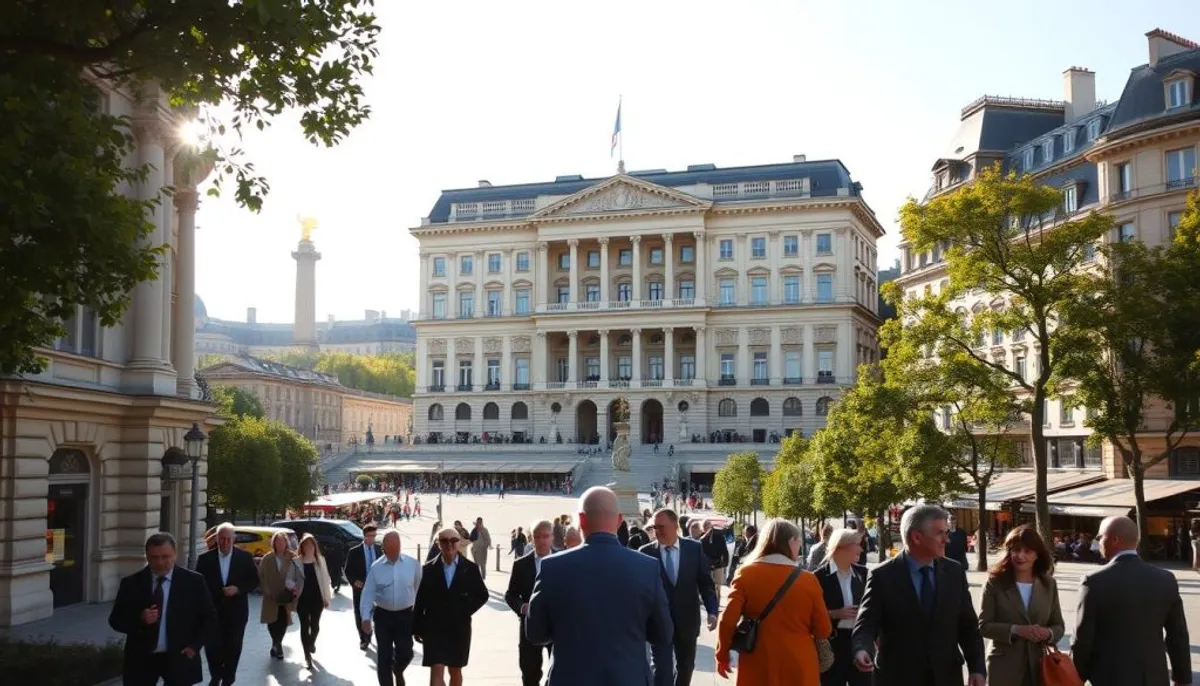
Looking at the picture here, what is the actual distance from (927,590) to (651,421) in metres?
91.9

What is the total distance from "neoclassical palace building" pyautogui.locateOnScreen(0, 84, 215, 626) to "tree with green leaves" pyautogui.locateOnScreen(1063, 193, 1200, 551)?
74.0 ft

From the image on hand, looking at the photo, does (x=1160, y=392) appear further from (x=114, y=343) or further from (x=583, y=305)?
(x=583, y=305)

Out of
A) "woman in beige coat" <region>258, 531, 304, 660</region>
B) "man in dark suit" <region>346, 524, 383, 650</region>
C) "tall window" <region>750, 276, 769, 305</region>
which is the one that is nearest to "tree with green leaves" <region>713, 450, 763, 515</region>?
"woman in beige coat" <region>258, 531, 304, 660</region>

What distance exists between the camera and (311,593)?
56.4 feet

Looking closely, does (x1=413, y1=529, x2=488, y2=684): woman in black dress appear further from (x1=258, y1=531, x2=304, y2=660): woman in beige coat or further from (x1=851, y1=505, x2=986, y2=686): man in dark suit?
(x1=258, y1=531, x2=304, y2=660): woman in beige coat

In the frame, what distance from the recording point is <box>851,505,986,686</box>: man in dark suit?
8164 millimetres

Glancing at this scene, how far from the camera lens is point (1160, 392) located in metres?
33.9

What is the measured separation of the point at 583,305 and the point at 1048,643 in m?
90.6

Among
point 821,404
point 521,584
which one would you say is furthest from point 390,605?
point 821,404

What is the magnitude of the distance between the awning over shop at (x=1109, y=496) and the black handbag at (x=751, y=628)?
34579 mm

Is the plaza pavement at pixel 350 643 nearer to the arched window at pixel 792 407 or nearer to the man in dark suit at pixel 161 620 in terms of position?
the man in dark suit at pixel 161 620

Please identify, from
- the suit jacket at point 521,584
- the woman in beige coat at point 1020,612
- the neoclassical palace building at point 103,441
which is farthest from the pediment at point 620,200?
the woman in beige coat at point 1020,612

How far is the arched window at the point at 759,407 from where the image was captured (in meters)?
94.8

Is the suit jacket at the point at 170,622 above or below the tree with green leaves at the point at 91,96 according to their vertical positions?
below
